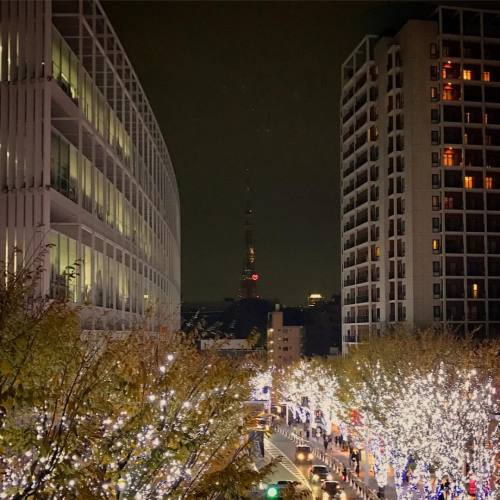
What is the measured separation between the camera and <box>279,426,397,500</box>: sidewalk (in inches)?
1369

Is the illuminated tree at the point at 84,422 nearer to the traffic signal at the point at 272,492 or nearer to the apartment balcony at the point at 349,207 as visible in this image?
the traffic signal at the point at 272,492

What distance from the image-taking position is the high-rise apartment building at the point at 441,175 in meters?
66.8

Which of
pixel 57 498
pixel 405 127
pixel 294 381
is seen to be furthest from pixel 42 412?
pixel 405 127

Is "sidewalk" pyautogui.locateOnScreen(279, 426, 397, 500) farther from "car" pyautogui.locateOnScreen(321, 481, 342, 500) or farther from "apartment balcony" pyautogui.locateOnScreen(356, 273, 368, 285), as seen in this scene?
"apartment balcony" pyautogui.locateOnScreen(356, 273, 368, 285)

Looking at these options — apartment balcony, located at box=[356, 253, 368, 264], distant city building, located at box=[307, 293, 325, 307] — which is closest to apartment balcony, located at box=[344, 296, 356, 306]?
apartment balcony, located at box=[356, 253, 368, 264]

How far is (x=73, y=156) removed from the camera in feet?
91.9

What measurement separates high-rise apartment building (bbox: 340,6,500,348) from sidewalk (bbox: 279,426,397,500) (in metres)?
14.5

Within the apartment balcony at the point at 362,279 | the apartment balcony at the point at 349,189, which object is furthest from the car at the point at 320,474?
the apartment balcony at the point at 349,189

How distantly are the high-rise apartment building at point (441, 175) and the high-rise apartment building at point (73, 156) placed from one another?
3123cm

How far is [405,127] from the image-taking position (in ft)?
229

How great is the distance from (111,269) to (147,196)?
1639 centimetres

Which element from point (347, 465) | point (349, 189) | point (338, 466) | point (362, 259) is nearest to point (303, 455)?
point (338, 466)

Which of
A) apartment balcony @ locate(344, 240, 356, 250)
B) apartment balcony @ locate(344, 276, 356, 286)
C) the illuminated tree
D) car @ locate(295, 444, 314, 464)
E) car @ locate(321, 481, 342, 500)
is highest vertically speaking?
apartment balcony @ locate(344, 240, 356, 250)

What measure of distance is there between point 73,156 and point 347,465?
2683 centimetres
